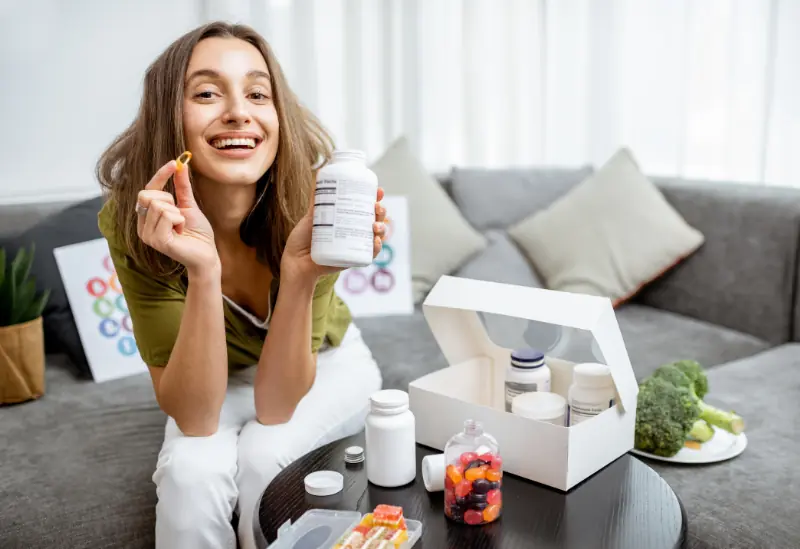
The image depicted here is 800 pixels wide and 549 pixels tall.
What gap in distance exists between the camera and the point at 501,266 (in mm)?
2451

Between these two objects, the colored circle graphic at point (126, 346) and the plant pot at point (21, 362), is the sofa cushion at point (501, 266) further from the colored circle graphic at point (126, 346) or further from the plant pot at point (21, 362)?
the plant pot at point (21, 362)

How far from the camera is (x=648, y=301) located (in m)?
2.50

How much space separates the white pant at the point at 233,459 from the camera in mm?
1186

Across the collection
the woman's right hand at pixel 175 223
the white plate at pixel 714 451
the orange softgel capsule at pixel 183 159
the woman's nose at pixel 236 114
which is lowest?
the white plate at pixel 714 451

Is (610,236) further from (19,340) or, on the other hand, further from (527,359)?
(19,340)

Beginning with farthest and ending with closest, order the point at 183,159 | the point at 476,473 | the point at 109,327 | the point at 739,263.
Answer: the point at 739,263, the point at 109,327, the point at 183,159, the point at 476,473

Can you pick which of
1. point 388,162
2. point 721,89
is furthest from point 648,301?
point 388,162

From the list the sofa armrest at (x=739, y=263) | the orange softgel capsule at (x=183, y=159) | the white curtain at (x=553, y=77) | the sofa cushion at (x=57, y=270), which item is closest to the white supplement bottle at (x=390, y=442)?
the orange softgel capsule at (x=183, y=159)

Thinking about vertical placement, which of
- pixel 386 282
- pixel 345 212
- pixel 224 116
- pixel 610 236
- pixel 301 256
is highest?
pixel 224 116

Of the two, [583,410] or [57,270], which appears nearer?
[583,410]

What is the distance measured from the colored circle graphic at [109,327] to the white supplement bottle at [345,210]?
1014 mm

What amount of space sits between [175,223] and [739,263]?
169 cm

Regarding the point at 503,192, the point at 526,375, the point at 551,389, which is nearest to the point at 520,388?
the point at 526,375

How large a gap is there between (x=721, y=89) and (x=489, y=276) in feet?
3.40
